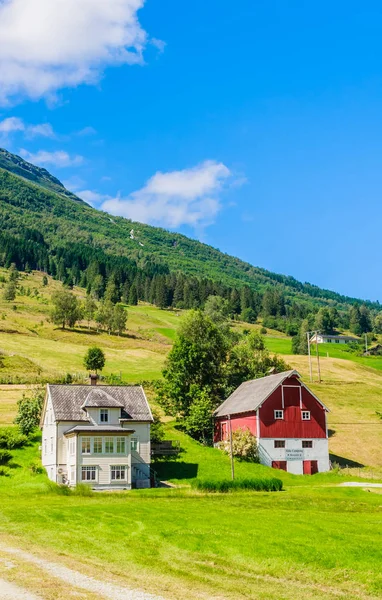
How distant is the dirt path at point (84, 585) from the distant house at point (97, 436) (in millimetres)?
31864

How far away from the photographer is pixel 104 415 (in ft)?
192

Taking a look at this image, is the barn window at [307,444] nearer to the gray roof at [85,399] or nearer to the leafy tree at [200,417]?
the leafy tree at [200,417]

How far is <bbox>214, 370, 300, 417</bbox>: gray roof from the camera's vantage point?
229 ft

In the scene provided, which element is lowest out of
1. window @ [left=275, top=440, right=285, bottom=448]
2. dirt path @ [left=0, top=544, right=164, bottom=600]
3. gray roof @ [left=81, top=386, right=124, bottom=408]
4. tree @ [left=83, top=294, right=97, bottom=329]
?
dirt path @ [left=0, top=544, right=164, bottom=600]

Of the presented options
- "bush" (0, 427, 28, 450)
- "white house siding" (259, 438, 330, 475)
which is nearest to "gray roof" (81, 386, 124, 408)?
"bush" (0, 427, 28, 450)

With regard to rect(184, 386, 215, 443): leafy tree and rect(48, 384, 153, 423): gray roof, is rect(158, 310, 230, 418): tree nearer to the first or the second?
rect(184, 386, 215, 443): leafy tree

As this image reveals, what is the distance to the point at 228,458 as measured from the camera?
6512 cm

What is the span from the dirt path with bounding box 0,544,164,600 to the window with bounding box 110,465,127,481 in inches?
1266

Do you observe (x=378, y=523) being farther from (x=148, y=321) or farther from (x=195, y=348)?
(x=148, y=321)

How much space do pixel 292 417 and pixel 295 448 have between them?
358cm

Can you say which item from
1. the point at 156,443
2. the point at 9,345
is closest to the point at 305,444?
the point at 156,443

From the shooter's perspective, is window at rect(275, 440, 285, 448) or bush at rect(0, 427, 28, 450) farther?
window at rect(275, 440, 285, 448)

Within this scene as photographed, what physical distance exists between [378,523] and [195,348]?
51219 mm

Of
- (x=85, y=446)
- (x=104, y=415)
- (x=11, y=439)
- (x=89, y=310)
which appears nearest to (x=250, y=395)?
(x=104, y=415)
